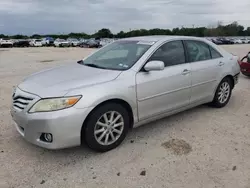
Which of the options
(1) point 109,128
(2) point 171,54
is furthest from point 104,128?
(2) point 171,54

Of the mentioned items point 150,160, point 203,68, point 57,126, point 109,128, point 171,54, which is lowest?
point 150,160

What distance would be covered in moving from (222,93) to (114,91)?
9.03 ft

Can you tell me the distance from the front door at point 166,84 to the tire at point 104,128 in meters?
0.32

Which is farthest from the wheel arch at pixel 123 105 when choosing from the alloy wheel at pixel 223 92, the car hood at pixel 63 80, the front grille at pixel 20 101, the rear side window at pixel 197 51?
the alloy wheel at pixel 223 92

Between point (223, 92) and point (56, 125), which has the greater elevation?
point (56, 125)

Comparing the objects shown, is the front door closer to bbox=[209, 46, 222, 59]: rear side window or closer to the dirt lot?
the dirt lot

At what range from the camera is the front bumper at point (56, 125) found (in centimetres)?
296

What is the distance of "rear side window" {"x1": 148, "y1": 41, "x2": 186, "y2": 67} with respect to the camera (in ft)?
13.0

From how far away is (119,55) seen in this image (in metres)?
4.16

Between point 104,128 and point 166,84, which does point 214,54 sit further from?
point 104,128

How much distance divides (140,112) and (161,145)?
55cm

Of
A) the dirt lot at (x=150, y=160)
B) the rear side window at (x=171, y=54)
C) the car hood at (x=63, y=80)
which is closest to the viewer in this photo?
the dirt lot at (x=150, y=160)

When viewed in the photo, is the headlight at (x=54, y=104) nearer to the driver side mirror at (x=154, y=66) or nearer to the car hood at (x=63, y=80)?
the car hood at (x=63, y=80)

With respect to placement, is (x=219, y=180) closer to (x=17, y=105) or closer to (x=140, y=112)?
(x=140, y=112)
